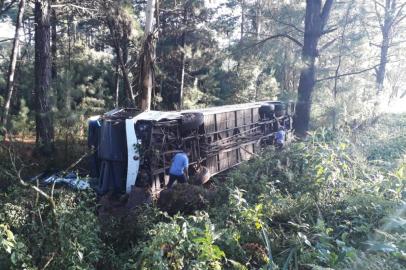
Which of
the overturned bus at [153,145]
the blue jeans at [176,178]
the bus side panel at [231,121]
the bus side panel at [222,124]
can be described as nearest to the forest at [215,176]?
the overturned bus at [153,145]

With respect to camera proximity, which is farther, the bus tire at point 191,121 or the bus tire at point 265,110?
the bus tire at point 265,110

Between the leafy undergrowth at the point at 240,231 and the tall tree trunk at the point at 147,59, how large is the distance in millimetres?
5969

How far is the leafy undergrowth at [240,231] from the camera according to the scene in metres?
4.16

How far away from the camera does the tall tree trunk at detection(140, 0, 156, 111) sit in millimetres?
12336

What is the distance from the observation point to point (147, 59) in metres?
12.4

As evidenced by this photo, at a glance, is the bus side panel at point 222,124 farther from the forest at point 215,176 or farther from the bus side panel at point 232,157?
the forest at point 215,176

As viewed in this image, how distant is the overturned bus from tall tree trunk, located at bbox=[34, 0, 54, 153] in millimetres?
3554

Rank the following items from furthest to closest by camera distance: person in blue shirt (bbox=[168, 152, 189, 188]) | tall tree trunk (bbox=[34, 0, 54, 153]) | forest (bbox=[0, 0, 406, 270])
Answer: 1. tall tree trunk (bbox=[34, 0, 54, 153])
2. person in blue shirt (bbox=[168, 152, 189, 188])
3. forest (bbox=[0, 0, 406, 270])

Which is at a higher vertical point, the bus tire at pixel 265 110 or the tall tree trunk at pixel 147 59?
the tall tree trunk at pixel 147 59

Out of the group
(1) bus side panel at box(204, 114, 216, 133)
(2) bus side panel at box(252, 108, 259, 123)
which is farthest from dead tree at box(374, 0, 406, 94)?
(1) bus side panel at box(204, 114, 216, 133)

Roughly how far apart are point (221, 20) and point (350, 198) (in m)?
16.0

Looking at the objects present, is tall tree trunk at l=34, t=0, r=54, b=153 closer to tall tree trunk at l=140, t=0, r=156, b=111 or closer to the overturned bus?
tall tree trunk at l=140, t=0, r=156, b=111

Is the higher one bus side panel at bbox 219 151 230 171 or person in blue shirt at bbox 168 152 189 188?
person in blue shirt at bbox 168 152 189 188

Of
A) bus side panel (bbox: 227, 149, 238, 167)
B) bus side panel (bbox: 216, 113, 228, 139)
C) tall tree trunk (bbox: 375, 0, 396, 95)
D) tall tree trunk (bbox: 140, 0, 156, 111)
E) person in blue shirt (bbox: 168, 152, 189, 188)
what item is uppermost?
tall tree trunk (bbox: 375, 0, 396, 95)
